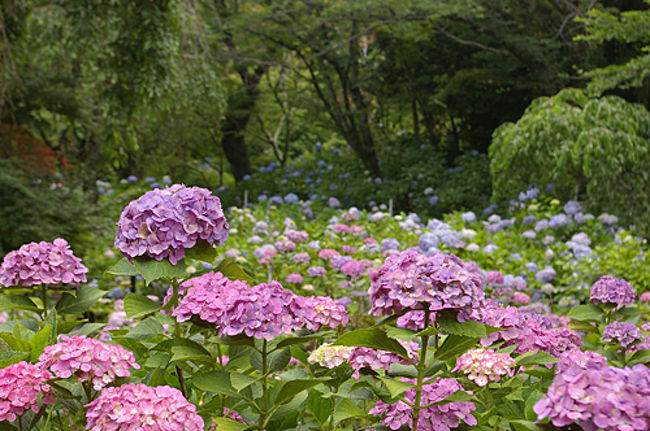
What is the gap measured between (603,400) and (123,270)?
0.97 metres

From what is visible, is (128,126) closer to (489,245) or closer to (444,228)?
(444,228)

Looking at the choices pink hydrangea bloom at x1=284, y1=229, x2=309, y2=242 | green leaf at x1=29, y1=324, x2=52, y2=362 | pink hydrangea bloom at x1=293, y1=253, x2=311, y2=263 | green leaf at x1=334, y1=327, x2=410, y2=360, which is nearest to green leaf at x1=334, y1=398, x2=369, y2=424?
green leaf at x1=334, y1=327, x2=410, y2=360

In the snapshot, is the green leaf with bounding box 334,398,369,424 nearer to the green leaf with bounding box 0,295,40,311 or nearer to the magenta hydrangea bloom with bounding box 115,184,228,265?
the magenta hydrangea bloom with bounding box 115,184,228,265

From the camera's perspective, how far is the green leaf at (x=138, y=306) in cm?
132

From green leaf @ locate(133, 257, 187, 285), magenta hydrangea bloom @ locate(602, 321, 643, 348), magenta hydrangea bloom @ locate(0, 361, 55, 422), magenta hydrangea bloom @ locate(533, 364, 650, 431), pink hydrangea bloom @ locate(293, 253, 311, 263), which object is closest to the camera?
magenta hydrangea bloom @ locate(533, 364, 650, 431)

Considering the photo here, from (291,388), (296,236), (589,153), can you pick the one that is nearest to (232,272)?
(291,388)

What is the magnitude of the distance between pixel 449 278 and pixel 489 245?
3.85 m

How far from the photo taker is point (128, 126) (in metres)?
5.49

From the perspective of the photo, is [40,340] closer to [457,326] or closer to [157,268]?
[157,268]

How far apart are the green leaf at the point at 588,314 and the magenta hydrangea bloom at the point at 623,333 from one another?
8.0 inches

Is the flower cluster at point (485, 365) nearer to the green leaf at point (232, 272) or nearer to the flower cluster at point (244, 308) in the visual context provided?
the flower cluster at point (244, 308)

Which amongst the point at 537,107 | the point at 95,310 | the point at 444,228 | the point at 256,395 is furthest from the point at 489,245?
the point at 256,395

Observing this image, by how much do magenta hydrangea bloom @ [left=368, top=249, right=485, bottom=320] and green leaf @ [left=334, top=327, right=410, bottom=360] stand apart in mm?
68

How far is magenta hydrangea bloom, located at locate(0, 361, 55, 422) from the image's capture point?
1137 millimetres
